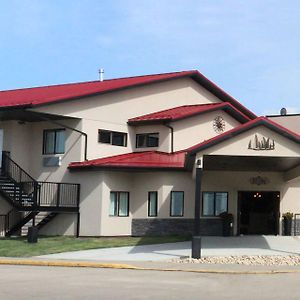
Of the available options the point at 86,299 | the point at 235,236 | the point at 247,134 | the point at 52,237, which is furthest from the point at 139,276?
the point at 235,236

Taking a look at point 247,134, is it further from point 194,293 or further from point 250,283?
point 194,293

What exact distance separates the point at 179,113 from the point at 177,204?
492cm

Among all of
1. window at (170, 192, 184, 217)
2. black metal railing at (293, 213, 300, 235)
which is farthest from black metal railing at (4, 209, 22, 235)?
black metal railing at (293, 213, 300, 235)

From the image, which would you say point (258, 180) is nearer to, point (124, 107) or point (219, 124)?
point (219, 124)

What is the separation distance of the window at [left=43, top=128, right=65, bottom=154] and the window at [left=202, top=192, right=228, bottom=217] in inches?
Result: 294

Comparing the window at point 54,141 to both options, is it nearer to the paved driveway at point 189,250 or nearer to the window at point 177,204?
the window at point 177,204

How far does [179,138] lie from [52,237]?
27.2 feet

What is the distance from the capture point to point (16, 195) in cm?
2648

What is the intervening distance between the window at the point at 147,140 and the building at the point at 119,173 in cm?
5

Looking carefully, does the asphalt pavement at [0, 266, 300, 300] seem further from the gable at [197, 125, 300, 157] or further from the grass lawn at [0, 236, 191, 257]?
the gable at [197, 125, 300, 157]

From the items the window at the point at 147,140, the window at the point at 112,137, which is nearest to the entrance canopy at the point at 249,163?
the window at the point at 147,140

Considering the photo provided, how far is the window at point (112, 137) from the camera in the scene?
2886 centimetres

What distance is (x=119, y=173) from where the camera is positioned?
27922mm

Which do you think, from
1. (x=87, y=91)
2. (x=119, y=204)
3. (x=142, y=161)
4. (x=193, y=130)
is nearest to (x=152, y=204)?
(x=119, y=204)
